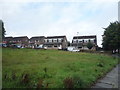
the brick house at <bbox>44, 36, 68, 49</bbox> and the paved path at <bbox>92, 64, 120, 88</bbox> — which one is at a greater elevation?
the brick house at <bbox>44, 36, 68, 49</bbox>

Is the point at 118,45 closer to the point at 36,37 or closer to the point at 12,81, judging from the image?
the point at 12,81

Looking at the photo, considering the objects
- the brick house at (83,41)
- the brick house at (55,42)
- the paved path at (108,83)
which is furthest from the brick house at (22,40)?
the paved path at (108,83)

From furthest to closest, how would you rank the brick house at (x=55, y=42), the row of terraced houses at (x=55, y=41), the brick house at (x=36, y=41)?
the brick house at (x=36, y=41) < the brick house at (x=55, y=42) < the row of terraced houses at (x=55, y=41)

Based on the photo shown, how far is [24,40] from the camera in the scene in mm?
72500

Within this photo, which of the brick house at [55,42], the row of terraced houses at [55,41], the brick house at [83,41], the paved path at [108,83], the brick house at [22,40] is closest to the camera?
the paved path at [108,83]

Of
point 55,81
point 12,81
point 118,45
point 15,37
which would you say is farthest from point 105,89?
point 15,37

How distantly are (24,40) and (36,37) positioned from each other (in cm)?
626

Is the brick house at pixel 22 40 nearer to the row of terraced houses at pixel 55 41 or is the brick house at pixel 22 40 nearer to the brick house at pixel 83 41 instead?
the row of terraced houses at pixel 55 41

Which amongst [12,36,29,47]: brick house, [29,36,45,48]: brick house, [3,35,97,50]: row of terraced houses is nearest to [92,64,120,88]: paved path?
[3,35,97,50]: row of terraced houses

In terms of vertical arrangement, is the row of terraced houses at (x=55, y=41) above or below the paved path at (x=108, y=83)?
above

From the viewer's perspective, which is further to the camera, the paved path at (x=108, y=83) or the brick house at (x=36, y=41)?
the brick house at (x=36, y=41)

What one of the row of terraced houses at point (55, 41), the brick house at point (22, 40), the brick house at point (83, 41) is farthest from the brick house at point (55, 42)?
the brick house at point (22, 40)

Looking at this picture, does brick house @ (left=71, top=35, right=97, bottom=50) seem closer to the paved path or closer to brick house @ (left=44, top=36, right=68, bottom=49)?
brick house @ (left=44, top=36, right=68, bottom=49)

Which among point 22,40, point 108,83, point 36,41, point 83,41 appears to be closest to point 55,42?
point 36,41
